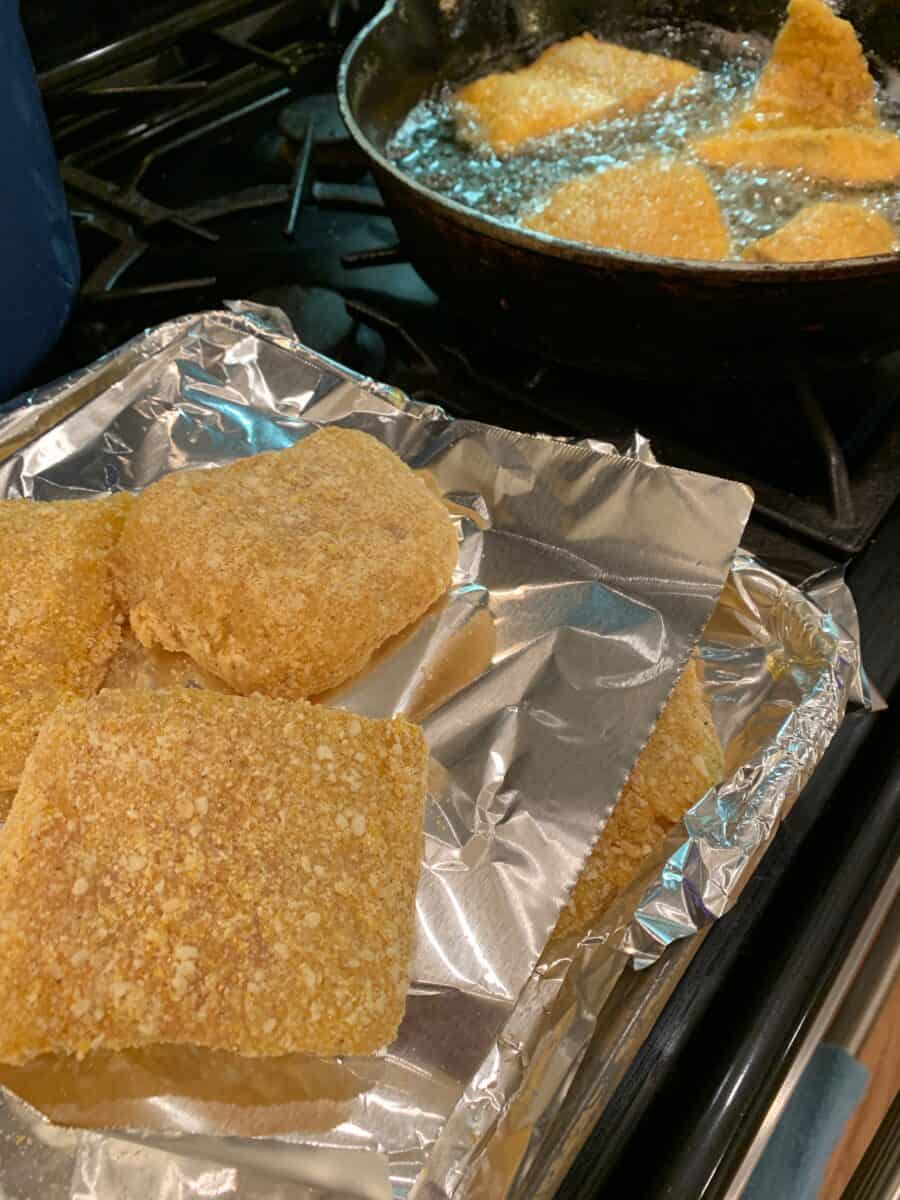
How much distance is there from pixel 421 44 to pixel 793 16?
0.61 m

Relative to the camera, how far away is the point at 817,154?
4.67ft

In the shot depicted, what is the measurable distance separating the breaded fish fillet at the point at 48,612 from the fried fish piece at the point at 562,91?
0.96 metres

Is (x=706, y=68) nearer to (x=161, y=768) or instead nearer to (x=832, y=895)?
(x=832, y=895)

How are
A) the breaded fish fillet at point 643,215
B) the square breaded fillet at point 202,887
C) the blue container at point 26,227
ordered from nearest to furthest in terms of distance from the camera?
1. the square breaded fillet at point 202,887
2. the blue container at point 26,227
3. the breaded fish fillet at point 643,215

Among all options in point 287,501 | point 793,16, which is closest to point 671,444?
point 287,501

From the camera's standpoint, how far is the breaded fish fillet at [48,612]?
2.97 feet

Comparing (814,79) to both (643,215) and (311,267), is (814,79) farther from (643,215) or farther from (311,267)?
(311,267)

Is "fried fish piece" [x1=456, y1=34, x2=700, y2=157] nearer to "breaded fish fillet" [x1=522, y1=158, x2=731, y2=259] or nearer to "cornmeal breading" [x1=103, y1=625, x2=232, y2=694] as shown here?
"breaded fish fillet" [x1=522, y1=158, x2=731, y2=259]

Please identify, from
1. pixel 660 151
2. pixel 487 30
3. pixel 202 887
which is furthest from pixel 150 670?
pixel 487 30

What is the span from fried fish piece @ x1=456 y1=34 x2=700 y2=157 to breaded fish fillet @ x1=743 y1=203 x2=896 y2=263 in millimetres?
495

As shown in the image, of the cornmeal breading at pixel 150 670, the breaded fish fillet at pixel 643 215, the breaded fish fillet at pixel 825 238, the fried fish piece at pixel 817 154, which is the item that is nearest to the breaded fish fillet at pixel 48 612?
the cornmeal breading at pixel 150 670

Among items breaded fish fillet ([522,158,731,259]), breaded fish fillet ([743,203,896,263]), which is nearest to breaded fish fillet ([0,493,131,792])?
breaded fish fillet ([522,158,731,259])

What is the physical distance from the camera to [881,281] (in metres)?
0.96

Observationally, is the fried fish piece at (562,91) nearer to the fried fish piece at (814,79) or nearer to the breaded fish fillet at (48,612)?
the fried fish piece at (814,79)
